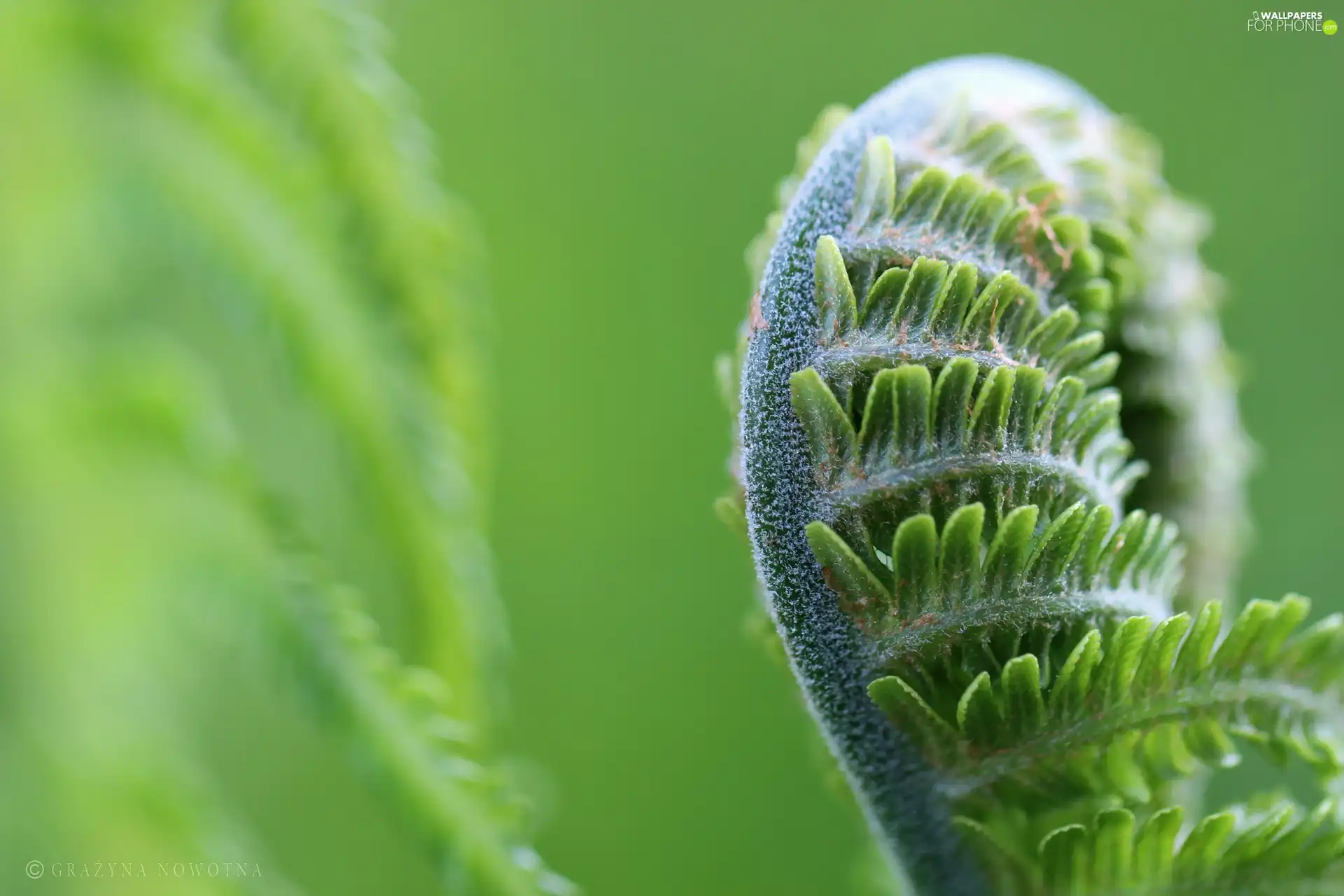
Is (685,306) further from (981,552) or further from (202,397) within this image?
(981,552)

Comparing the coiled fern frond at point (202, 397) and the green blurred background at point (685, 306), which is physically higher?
the green blurred background at point (685, 306)

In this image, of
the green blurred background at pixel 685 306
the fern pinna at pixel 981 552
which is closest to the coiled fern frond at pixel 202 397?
the fern pinna at pixel 981 552

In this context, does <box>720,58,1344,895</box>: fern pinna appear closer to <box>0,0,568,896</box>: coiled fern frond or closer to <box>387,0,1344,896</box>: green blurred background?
<box>0,0,568,896</box>: coiled fern frond

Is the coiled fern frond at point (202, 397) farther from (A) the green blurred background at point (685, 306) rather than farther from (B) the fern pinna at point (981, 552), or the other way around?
(A) the green blurred background at point (685, 306)

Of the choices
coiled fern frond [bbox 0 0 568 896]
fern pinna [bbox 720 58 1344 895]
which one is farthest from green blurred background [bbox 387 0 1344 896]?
fern pinna [bbox 720 58 1344 895]

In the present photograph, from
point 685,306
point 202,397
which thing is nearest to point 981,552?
point 202,397

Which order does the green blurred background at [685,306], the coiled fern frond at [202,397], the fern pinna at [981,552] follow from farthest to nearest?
the green blurred background at [685,306]
the coiled fern frond at [202,397]
the fern pinna at [981,552]
